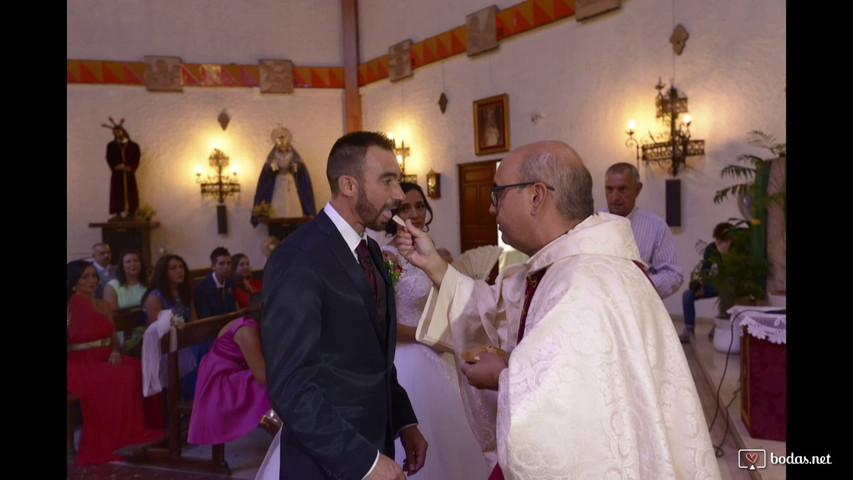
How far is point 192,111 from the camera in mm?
12352

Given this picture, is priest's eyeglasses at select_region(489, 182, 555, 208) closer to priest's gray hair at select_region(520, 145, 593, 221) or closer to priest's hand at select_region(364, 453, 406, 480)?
priest's gray hair at select_region(520, 145, 593, 221)

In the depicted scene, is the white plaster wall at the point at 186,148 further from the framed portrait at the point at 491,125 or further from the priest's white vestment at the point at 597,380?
the priest's white vestment at the point at 597,380

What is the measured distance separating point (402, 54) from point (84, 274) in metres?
8.69

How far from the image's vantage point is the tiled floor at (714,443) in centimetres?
365

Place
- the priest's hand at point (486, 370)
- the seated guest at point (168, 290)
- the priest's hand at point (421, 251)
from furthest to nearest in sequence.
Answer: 1. the seated guest at point (168, 290)
2. the priest's hand at point (421, 251)
3. the priest's hand at point (486, 370)

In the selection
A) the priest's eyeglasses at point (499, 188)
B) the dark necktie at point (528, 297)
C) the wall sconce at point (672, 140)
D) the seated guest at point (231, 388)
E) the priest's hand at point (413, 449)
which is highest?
the wall sconce at point (672, 140)

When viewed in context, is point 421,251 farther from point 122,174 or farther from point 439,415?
point 122,174

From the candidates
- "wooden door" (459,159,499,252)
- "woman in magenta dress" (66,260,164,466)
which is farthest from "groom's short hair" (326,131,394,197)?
"wooden door" (459,159,499,252)

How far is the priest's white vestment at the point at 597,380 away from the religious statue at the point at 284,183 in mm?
11165

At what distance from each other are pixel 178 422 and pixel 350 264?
10.9ft

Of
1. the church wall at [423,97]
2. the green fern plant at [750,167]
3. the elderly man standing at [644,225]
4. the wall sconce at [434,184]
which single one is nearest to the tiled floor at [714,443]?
the elderly man standing at [644,225]

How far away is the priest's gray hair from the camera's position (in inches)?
69.8

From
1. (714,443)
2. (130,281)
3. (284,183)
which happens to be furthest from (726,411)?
(284,183)

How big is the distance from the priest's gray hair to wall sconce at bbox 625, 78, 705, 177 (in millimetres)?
6657
